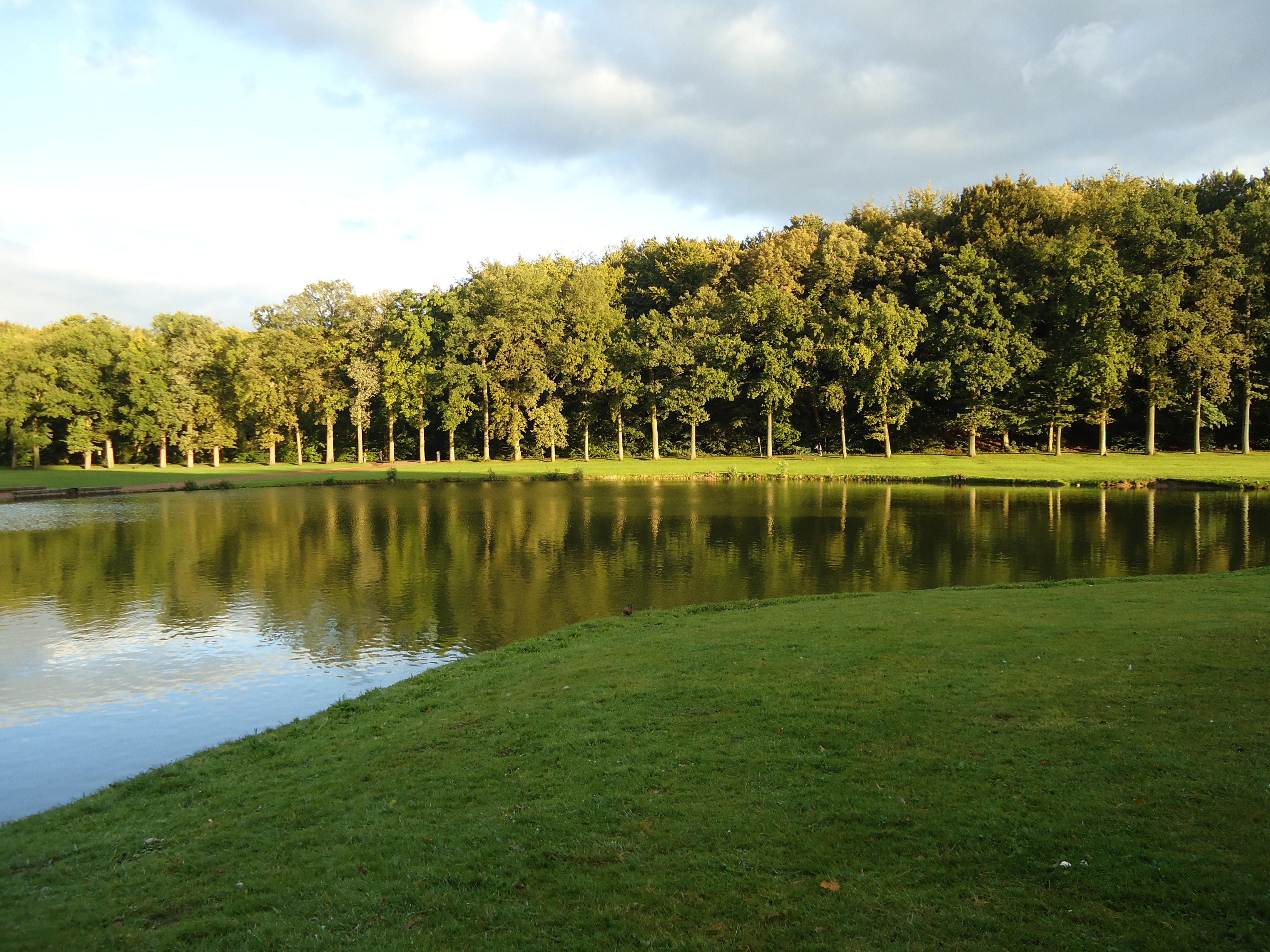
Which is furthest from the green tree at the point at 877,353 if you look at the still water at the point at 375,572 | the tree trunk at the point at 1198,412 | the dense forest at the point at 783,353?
the tree trunk at the point at 1198,412

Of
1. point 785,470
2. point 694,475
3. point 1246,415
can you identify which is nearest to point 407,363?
point 694,475

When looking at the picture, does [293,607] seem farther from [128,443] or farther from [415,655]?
[128,443]

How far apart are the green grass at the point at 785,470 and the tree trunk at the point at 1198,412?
41.0 inches

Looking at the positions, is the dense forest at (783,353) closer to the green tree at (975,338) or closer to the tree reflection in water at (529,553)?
the green tree at (975,338)

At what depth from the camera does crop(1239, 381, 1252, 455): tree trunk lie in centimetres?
6056

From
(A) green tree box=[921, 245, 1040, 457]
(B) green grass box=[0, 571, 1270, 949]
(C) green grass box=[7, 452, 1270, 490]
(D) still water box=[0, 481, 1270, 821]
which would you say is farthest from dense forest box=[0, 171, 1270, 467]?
(B) green grass box=[0, 571, 1270, 949]

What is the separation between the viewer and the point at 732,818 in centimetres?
674

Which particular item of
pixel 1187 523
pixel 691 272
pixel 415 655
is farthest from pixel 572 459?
pixel 415 655

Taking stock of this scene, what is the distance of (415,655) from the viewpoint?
16.1 metres

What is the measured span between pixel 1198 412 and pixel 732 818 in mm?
69542

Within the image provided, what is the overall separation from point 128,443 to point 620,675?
82122 mm

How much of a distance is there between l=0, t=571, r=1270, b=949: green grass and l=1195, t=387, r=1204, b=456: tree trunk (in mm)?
59906

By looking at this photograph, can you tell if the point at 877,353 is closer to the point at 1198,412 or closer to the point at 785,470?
the point at 785,470

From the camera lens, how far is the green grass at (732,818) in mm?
5344
